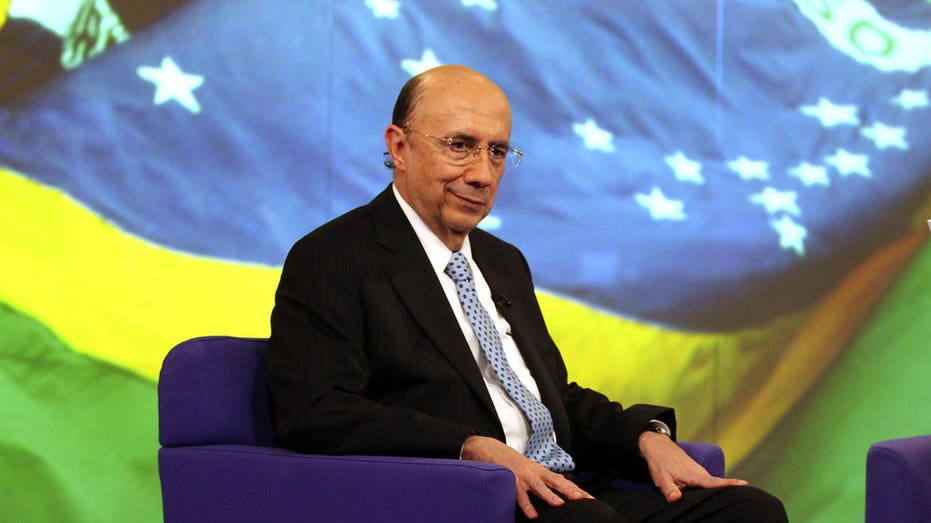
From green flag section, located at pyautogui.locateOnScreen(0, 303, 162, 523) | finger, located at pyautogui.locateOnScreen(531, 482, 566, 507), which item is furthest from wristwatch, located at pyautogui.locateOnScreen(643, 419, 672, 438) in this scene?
green flag section, located at pyautogui.locateOnScreen(0, 303, 162, 523)

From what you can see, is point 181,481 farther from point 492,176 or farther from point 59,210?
point 59,210

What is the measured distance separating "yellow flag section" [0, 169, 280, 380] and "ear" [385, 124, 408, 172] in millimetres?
1383

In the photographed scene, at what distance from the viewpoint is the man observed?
2201mm

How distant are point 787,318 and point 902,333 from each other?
1.56 feet

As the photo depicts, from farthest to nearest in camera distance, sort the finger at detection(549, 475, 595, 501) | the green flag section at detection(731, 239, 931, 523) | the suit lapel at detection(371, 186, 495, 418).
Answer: the green flag section at detection(731, 239, 931, 523) → the suit lapel at detection(371, 186, 495, 418) → the finger at detection(549, 475, 595, 501)

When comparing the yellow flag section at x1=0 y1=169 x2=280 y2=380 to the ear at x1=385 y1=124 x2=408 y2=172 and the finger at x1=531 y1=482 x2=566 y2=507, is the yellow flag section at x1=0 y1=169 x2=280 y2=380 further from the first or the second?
the finger at x1=531 y1=482 x2=566 y2=507

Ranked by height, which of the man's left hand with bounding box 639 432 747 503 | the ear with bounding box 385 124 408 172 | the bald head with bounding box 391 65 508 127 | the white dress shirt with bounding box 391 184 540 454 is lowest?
the man's left hand with bounding box 639 432 747 503

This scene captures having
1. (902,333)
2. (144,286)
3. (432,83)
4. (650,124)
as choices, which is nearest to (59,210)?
(144,286)

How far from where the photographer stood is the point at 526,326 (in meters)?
2.73

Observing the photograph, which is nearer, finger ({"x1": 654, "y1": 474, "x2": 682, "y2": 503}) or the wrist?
finger ({"x1": 654, "y1": 474, "x2": 682, "y2": 503})

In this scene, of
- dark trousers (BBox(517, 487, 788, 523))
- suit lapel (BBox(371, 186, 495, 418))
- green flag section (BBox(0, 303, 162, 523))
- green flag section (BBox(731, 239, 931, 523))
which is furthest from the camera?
green flag section (BBox(731, 239, 931, 523))

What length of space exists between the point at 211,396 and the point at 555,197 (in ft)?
7.12

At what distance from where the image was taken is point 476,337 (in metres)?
2.52

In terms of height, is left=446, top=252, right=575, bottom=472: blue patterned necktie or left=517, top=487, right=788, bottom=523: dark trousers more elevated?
left=446, top=252, right=575, bottom=472: blue patterned necktie
